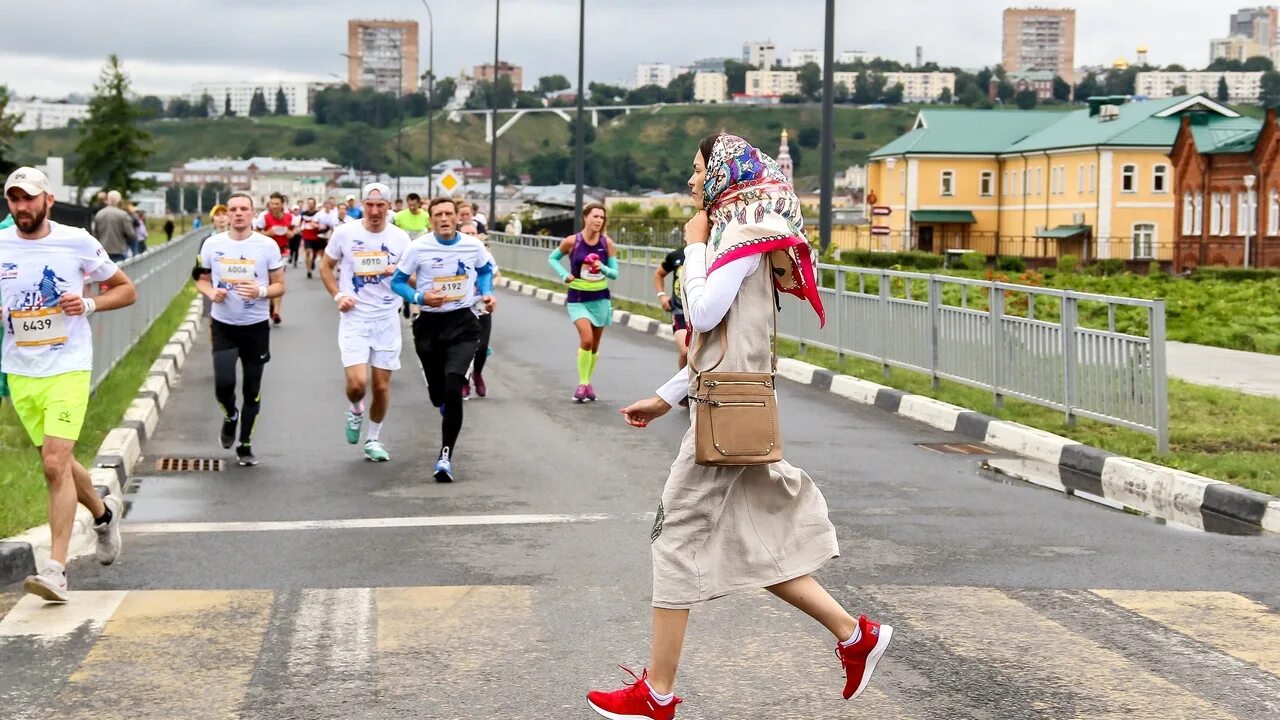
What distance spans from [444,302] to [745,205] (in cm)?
629

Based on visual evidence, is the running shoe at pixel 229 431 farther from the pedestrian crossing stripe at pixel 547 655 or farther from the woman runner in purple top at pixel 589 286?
the pedestrian crossing stripe at pixel 547 655

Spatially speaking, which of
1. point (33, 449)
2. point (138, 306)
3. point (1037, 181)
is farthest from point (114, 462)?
point (1037, 181)

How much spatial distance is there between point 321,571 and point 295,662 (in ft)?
5.83

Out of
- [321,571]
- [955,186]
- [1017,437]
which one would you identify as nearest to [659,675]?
[321,571]

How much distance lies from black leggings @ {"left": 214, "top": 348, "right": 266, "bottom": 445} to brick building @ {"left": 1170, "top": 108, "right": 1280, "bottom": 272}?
54.1 metres

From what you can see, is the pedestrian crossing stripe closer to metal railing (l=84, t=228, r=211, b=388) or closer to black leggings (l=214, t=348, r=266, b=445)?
metal railing (l=84, t=228, r=211, b=388)

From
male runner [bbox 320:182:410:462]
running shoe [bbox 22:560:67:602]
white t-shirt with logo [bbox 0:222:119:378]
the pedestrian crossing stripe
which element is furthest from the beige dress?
male runner [bbox 320:182:410:462]

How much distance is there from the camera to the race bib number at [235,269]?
37.9ft

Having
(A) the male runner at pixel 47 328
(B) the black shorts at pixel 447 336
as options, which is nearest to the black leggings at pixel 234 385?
(B) the black shorts at pixel 447 336

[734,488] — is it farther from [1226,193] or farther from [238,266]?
[1226,193]

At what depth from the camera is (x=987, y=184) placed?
101 metres

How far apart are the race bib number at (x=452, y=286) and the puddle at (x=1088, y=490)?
3621mm

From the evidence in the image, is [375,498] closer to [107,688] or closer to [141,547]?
[141,547]

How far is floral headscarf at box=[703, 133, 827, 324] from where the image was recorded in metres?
5.14
